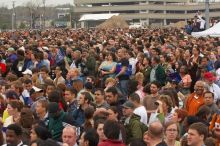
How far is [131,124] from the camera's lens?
30.4ft

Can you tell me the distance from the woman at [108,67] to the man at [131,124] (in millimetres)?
6375

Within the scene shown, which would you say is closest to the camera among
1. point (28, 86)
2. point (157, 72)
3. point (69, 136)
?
point (69, 136)

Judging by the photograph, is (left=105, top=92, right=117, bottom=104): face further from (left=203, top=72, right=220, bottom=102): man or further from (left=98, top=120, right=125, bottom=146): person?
(left=98, top=120, right=125, bottom=146): person

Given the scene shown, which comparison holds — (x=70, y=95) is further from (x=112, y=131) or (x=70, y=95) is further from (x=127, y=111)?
(x=112, y=131)

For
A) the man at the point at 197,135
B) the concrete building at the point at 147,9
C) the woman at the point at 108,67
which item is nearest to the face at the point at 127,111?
the man at the point at 197,135

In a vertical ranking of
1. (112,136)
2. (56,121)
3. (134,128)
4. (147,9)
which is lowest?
(147,9)

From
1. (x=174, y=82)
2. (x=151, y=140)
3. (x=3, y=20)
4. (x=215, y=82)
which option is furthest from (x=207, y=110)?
(x=3, y=20)

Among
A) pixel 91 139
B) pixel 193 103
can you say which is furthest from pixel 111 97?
Answer: pixel 91 139

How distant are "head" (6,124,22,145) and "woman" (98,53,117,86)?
8114mm

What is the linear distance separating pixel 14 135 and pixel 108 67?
27.9 feet

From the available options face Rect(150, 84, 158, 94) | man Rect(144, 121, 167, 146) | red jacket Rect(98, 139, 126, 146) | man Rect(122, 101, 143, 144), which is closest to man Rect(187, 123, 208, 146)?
man Rect(144, 121, 167, 146)

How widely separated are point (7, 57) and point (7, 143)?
437 inches

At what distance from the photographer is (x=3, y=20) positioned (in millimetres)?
108312

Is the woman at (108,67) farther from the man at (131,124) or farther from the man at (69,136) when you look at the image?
the man at (69,136)
